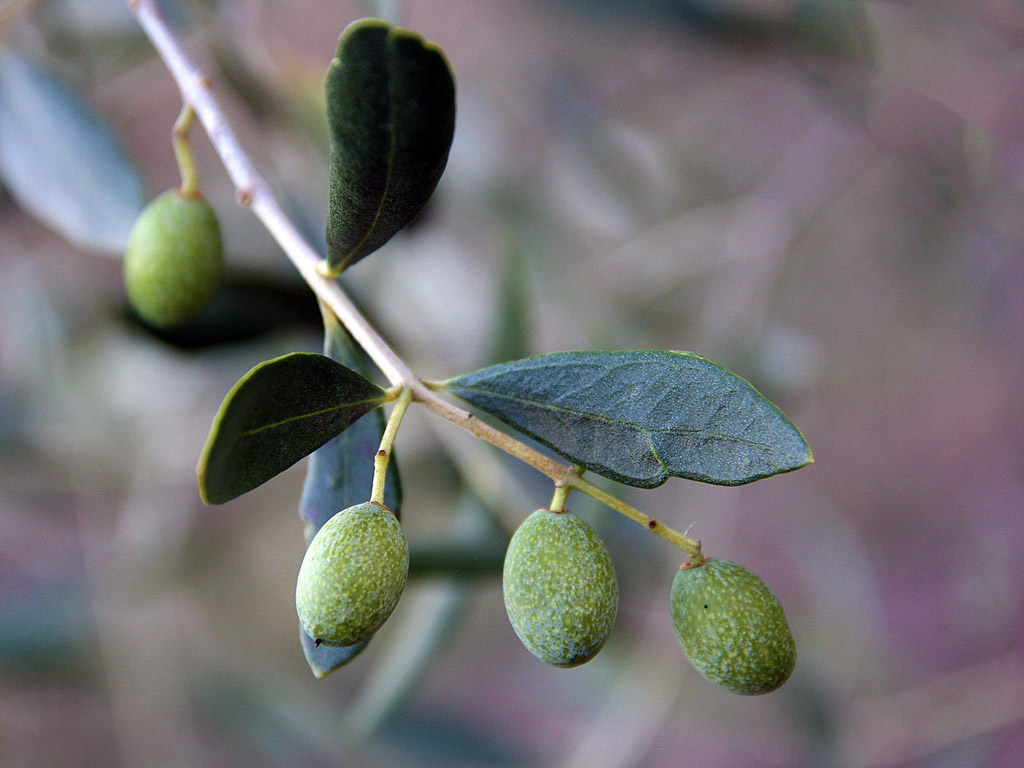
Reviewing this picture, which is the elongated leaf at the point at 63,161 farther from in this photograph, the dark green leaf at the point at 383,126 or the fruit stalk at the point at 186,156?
the dark green leaf at the point at 383,126

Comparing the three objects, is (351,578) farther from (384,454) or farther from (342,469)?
(342,469)

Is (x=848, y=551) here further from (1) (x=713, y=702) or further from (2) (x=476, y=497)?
(2) (x=476, y=497)

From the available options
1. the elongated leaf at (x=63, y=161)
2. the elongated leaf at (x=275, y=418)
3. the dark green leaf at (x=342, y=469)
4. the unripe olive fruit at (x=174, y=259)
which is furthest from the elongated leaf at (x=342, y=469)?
the elongated leaf at (x=63, y=161)

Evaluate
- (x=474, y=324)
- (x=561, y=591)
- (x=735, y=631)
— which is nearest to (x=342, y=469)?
(x=561, y=591)

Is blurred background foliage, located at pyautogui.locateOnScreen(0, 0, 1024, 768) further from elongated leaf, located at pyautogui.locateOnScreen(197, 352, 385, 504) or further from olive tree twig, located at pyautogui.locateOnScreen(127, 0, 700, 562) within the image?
elongated leaf, located at pyautogui.locateOnScreen(197, 352, 385, 504)

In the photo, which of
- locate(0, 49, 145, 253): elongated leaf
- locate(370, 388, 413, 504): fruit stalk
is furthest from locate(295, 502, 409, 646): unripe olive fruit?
locate(0, 49, 145, 253): elongated leaf
